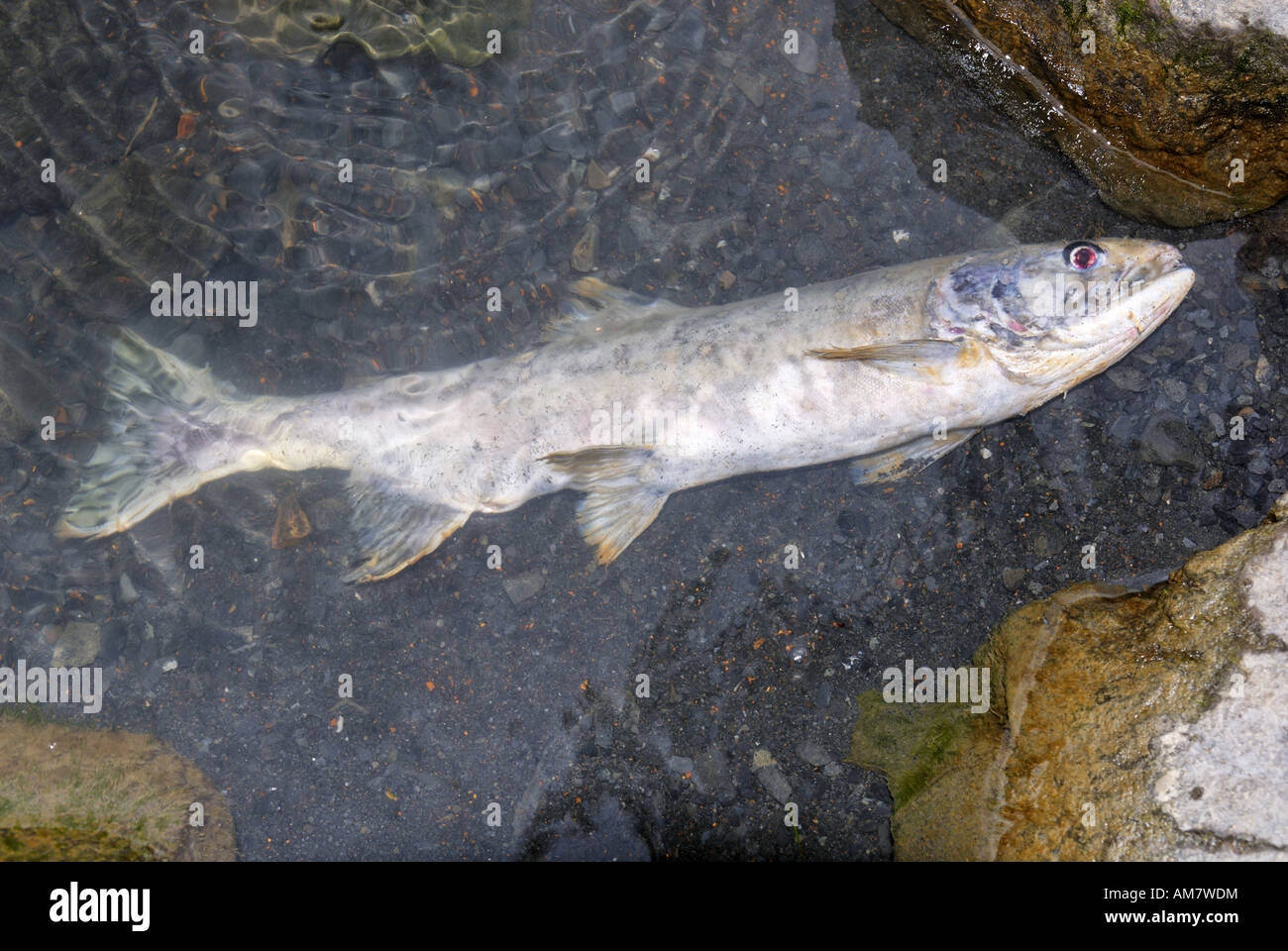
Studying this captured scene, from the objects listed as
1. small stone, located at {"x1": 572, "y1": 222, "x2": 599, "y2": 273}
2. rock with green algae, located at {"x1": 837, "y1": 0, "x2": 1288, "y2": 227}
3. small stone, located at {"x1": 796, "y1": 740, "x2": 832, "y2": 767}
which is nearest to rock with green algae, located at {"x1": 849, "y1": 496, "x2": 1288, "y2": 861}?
small stone, located at {"x1": 796, "y1": 740, "x2": 832, "y2": 767}

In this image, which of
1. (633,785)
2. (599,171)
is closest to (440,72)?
(599,171)

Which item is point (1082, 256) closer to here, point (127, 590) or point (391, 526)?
point (391, 526)

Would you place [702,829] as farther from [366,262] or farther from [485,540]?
[366,262]

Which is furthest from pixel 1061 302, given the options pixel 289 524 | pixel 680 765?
pixel 289 524

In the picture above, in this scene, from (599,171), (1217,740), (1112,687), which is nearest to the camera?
(1217,740)

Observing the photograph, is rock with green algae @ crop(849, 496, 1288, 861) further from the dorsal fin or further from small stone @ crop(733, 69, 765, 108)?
small stone @ crop(733, 69, 765, 108)

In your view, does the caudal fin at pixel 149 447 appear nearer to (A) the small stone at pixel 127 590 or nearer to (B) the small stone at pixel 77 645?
(A) the small stone at pixel 127 590

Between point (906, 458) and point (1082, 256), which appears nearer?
point (1082, 256)

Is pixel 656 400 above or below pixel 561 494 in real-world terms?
above
